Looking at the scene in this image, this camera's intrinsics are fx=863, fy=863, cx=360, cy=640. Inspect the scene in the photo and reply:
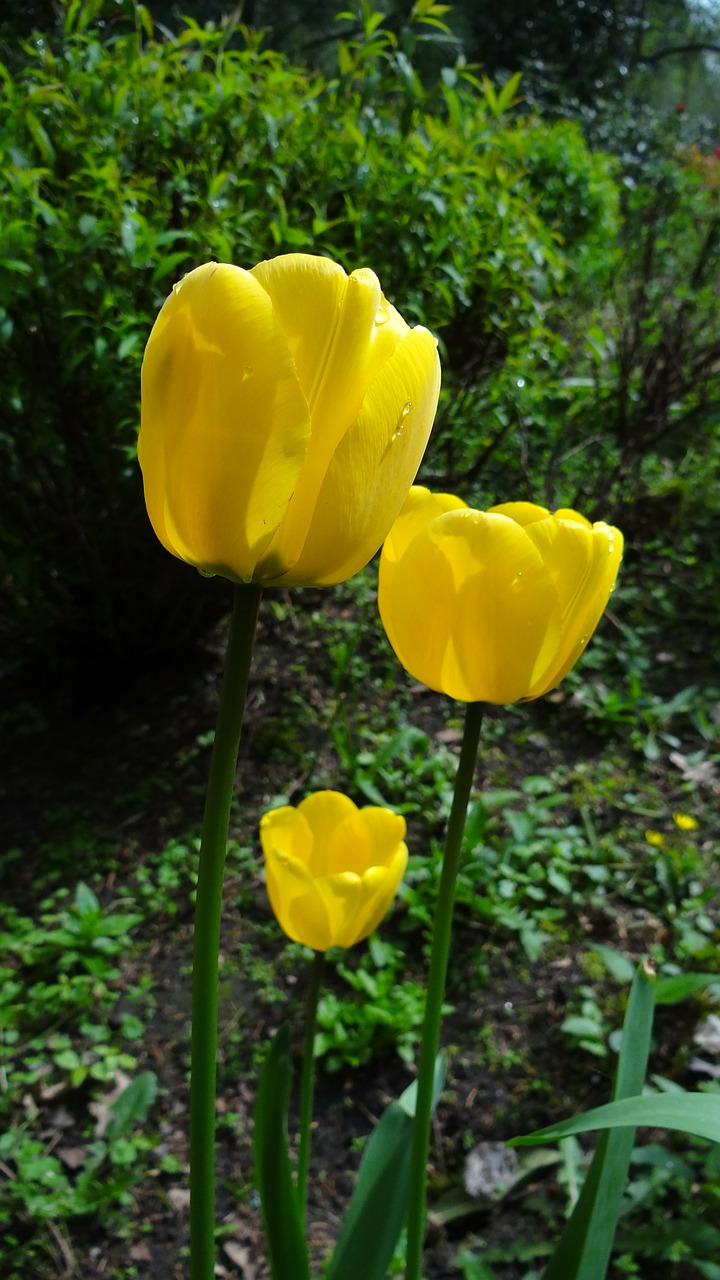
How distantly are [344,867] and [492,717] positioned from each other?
193 centimetres

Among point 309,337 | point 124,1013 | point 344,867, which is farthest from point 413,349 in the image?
point 124,1013

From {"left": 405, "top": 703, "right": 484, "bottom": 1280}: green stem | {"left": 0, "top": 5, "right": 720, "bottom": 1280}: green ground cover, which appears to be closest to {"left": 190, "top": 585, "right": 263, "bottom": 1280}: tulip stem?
{"left": 405, "top": 703, "right": 484, "bottom": 1280}: green stem

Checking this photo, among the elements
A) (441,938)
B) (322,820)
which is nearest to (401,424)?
(441,938)

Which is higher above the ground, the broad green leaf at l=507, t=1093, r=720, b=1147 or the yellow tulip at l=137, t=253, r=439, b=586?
the yellow tulip at l=137, t=253, r=439, b=586

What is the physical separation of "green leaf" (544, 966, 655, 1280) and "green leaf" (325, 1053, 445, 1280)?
178 mm

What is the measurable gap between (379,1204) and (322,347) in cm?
95

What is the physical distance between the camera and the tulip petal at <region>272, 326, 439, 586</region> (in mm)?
552

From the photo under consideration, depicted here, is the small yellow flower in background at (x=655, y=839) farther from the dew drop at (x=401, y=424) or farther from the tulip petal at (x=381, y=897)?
the dew drop at (x=401, y=424)

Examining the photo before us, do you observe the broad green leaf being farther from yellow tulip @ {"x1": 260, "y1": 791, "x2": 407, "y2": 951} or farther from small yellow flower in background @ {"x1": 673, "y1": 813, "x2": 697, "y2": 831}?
small yellow flower in background @ {"x1": 673, "y1": 813, "x2": 697, "y2": 831}

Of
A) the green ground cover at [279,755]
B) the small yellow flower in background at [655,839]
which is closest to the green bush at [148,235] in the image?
the green ground cover at [279,755]

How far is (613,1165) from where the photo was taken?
0.83 meters

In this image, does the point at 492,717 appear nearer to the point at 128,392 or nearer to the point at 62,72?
the point at 128,392

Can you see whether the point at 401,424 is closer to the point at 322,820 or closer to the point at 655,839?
the point at 322,820

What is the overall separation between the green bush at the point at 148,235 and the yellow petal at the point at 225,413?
150 cm
